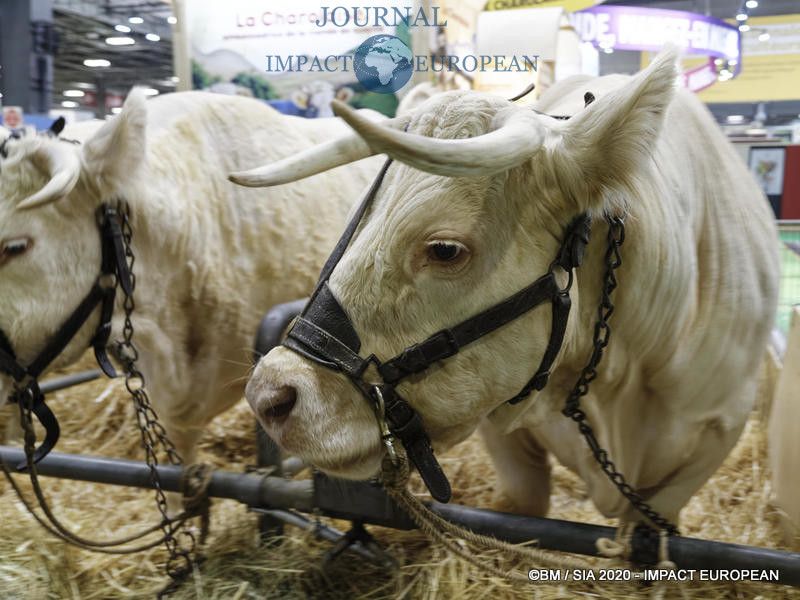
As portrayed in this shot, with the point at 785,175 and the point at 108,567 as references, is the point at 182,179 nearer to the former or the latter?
the point at 108,567

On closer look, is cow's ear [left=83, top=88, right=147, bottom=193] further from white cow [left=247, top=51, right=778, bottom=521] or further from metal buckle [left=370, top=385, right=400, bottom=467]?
metal buckle [left=370, top=385, right=400, bottom=467]

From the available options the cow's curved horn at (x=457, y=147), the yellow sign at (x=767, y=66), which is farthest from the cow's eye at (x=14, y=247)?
the yellow sign at (x=767, y=66)

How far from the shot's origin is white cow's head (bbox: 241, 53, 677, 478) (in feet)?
4.33

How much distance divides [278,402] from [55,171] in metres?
1.09

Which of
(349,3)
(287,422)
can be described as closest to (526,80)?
(349,3)

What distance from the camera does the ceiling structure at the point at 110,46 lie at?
13.9 feet

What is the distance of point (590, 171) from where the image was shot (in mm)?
1335

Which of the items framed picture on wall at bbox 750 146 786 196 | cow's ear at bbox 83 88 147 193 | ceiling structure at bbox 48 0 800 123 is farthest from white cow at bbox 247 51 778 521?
ceiling structure at bbox 48 0 800 123

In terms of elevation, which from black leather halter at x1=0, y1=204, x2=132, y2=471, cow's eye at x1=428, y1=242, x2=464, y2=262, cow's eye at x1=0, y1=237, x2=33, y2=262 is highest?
cow's eye at x1=428, y1=242, x2=464, y2=262

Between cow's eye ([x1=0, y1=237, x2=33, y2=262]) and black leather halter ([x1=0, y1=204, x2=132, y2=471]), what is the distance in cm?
21

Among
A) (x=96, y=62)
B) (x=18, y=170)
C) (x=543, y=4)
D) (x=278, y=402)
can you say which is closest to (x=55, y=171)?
(x=18, y=170)

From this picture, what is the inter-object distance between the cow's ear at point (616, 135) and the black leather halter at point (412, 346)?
8 centimetres

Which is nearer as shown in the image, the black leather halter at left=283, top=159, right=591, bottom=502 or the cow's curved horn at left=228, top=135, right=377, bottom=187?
the black leather halter at left=283, top=159, right=591, bottom=502

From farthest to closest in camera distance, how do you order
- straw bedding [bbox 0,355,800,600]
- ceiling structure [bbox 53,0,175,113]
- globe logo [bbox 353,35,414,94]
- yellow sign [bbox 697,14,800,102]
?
1. yellow sign [bbox 697,14,800,102]
2. ceiling structure [bbox 53,0,175,113]
3. globe logo [bbox 353,35,414,94]
4. straw bedding [bbox 0,355,800,600]
